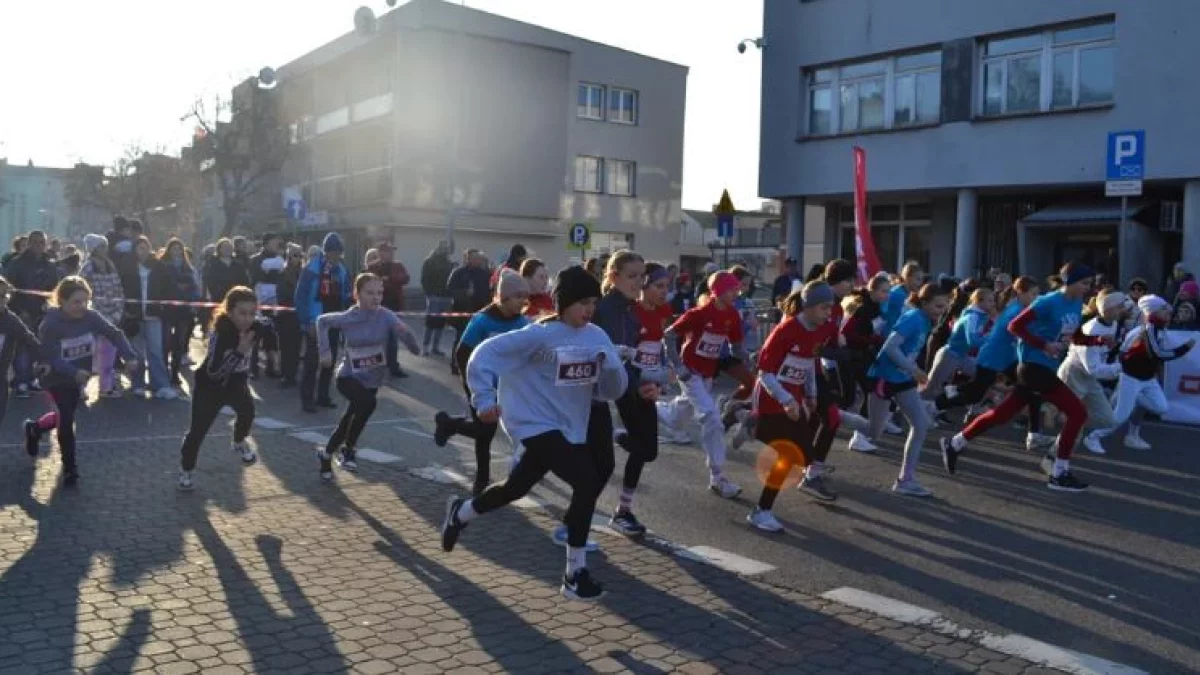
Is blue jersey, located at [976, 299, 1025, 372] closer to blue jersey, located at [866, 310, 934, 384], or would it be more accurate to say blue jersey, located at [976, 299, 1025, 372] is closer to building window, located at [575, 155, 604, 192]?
blue jersey, located at [866, 310, 934, 384]

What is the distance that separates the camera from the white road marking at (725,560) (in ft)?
21.8

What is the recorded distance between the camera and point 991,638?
18.0ft

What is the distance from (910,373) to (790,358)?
1.52m

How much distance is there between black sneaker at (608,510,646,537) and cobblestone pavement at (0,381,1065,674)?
132 mm

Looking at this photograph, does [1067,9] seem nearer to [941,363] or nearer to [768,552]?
[941,363]

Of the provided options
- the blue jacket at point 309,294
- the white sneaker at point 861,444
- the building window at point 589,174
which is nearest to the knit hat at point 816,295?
the white sneaker at point 861,444

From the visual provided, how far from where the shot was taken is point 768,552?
7.11m

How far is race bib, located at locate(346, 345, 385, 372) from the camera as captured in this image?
9250mm

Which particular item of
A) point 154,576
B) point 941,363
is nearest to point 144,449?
point 154,576

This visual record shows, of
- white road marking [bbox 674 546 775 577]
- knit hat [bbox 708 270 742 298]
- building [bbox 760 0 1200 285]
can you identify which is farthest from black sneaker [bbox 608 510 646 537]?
building [bbox 760 0 1200 285]

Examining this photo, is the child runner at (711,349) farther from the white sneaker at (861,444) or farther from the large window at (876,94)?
the large window at (876,94)

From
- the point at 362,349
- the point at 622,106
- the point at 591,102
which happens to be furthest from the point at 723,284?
the point at 622,106

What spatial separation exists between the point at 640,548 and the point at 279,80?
5436 cm

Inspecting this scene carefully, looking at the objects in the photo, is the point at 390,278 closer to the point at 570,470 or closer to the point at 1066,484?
the point at 1066,484
